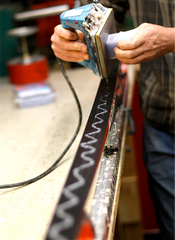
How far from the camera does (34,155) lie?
2.27 feet

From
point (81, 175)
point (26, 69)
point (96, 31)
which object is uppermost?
point (96, 31)

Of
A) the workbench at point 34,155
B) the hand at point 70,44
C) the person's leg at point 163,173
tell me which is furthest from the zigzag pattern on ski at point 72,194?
the person's leg at point 163,173

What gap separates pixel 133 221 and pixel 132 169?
0.84 ft

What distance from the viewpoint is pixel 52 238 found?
29cm

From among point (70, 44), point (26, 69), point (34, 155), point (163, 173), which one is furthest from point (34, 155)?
point (26, 69)

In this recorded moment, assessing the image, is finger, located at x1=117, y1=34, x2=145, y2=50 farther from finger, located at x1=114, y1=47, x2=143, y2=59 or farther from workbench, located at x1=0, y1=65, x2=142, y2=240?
workbench, located at x1=0, y1=65, x2=142, y2=240

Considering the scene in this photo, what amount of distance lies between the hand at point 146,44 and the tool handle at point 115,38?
2cm

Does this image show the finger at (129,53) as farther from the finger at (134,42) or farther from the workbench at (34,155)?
the workbench at (34,155)

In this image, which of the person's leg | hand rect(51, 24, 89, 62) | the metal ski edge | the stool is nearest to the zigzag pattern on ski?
the metal ski edge

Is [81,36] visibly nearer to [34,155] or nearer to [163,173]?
[34,155]

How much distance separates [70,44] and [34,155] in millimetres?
303

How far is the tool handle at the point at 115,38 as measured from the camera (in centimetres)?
56

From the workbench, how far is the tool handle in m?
0.26

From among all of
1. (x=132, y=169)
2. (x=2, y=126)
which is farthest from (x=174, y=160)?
(x=2, y=126)
